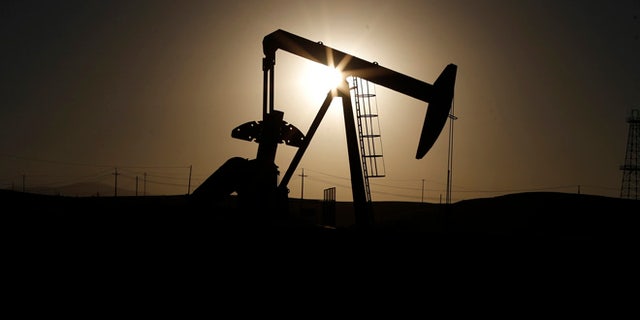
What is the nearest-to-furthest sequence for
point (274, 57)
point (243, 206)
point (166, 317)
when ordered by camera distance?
point (166, 317) < point (243, 206) < point (274, 57)

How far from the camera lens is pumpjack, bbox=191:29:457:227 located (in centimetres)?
939

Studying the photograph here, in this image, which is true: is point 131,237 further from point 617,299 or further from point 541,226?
point 541,226

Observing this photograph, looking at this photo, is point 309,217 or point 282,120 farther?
point 309,217

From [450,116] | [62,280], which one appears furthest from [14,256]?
[450,116]

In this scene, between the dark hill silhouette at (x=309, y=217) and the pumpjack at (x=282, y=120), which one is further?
the pumpjack at (x=282, y=120)

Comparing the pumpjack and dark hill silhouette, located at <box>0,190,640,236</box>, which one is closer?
dark hill silhouette, located at <box>0,190,640,236</box>

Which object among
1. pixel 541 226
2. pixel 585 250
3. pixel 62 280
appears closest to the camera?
pixel 62 280

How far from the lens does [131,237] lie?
18.0 feet

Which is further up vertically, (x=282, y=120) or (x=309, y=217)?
(x=282, y=120)

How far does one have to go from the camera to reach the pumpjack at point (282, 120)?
939 centimetres

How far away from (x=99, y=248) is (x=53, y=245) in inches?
21.1

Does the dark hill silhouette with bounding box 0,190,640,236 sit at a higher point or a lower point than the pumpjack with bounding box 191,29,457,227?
→ lower

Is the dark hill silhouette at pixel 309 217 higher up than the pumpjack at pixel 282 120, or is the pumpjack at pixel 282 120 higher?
the pumpjack at pixel 282 120

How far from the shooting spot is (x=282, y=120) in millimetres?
10820
